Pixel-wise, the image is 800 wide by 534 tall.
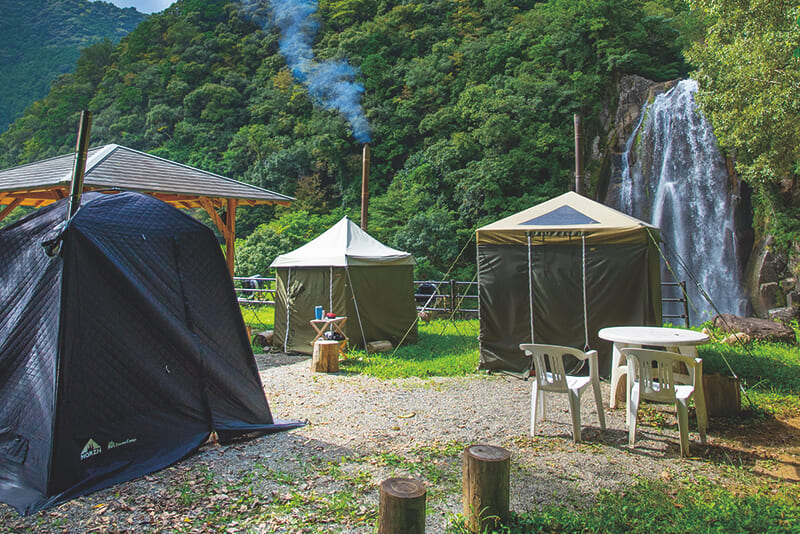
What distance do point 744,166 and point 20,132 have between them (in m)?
46.6

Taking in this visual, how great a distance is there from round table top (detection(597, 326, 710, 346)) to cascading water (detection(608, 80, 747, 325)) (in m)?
10.5

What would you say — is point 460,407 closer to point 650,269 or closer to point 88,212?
point 650,269

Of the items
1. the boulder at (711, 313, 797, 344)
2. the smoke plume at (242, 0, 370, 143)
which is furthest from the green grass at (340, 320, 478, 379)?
the smoke plume at (242, 0, 370, 143)

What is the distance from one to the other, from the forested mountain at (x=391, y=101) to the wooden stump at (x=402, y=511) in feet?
52.0

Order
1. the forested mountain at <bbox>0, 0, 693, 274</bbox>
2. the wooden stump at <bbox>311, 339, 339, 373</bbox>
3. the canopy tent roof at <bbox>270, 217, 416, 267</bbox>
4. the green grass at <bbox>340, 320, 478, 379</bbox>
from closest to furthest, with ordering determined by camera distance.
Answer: the green grass at <bbox>340, 320, 478, 379</bbox>
the wooden stump at <bbox>311, 339, 339, 373</bbox>
the canopy tent roof at <bbox>270, 217, 416, 267</bbox>
the forested mountain at <bbox>0, 0, 693, 274</bbox>

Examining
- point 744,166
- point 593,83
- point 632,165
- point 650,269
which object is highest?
point 593,83

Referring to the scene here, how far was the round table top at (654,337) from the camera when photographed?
4.59 m

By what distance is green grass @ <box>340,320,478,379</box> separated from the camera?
23.8 feet

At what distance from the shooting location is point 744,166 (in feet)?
41.4

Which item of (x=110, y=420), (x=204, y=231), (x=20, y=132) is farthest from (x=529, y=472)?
(x=20, y=132)

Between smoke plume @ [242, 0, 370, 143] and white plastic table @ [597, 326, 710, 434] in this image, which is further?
smoke plume @ [242, 0, 370, 143]

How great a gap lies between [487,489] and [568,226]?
4.74 meters

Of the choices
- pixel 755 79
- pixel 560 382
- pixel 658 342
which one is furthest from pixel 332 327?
pixel 755 79

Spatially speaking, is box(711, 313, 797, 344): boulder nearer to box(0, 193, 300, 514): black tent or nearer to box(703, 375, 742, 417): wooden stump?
box(703, 375, 742, 417): wooden stump
